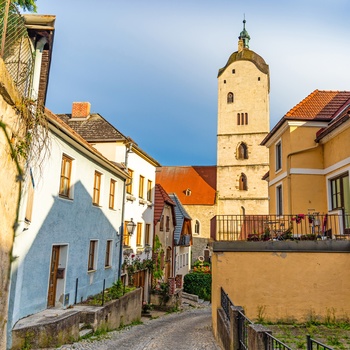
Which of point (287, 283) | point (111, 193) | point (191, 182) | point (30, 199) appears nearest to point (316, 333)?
point (287, 283)

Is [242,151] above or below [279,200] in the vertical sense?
above

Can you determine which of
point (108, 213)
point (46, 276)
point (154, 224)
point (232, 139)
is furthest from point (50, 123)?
point (232, 139)

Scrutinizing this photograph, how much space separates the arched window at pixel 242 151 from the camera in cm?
4544

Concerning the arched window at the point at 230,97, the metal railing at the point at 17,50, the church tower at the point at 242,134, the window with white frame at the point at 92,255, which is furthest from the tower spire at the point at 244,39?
the metal railing at the point at 17,50

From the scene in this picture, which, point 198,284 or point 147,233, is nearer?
point 147,233

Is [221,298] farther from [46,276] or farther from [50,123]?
[50,123]

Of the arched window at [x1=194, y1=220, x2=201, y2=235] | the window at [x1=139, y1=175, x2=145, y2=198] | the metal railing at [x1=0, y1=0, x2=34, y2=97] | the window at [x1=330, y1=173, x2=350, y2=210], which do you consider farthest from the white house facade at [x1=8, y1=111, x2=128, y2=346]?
the arched window at [x1=194, y1=220, x2=201, y2=235]

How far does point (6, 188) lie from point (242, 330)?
547cm

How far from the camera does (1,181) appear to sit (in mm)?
6422

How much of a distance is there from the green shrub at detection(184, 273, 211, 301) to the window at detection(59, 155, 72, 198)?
22435mm

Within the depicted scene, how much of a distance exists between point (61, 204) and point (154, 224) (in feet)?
45.0

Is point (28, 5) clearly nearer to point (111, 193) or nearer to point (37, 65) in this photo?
point (37, 65)

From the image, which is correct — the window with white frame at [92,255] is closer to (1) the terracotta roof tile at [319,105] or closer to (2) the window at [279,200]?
(2) the window at [279,200]

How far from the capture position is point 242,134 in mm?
45844
